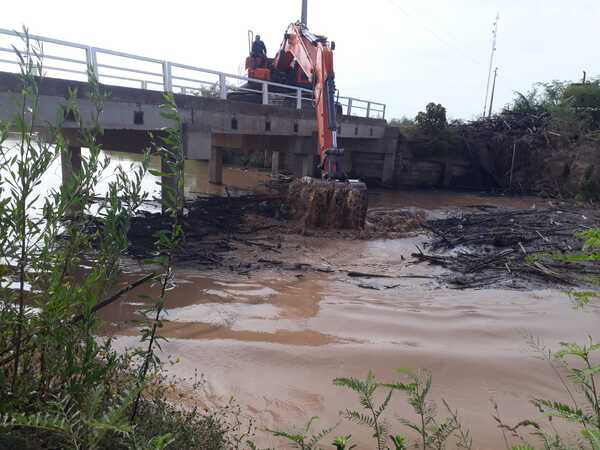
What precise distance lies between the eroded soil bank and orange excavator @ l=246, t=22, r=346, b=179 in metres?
3.29

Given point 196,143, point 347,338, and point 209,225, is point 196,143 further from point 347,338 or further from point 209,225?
point 347,338

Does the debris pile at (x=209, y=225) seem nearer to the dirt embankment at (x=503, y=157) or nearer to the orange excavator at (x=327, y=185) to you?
the orange excavator at (x=327, y=185)

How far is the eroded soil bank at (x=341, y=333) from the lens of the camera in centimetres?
395

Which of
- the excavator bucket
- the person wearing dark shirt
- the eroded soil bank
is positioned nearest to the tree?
the person wearing dark shirt

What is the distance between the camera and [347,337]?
5.27 meters

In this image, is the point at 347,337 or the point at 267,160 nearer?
the point at 347,337

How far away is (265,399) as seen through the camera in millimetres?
3904

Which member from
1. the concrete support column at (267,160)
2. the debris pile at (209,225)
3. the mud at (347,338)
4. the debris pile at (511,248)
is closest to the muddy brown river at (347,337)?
the mud at (347,338)

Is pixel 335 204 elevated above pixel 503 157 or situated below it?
below

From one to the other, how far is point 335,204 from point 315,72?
442cm

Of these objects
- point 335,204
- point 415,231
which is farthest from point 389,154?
point 335,204

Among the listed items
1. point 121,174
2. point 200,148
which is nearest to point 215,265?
point 200,148

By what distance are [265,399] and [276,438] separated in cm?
59

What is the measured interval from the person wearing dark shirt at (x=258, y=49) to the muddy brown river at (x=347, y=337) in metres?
11.6
